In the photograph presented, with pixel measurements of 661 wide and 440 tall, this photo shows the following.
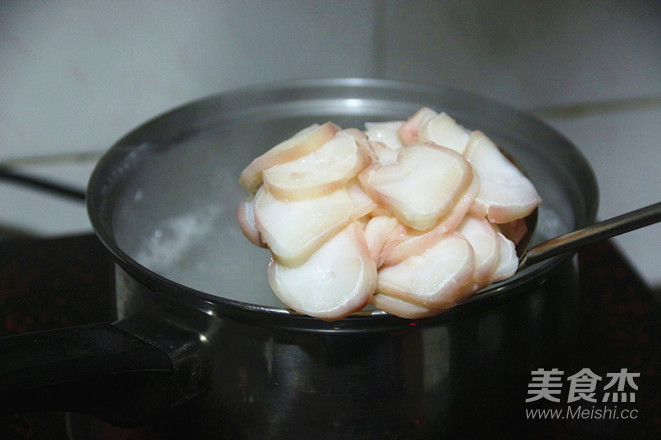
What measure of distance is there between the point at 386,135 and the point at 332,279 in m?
0.17

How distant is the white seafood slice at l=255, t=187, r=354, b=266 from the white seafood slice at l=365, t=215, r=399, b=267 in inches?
0.6

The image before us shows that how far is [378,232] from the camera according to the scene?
0.38m

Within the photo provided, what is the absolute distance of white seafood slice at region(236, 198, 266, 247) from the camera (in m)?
0.42

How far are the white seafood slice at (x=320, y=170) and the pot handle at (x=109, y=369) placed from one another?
0.33 ft

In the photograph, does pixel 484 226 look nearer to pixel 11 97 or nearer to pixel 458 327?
pixel 458 327

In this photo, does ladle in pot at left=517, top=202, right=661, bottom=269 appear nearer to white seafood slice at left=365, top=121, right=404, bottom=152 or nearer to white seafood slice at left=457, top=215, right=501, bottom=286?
white seafood slice at left=457, top=215, right=501, bottom=286

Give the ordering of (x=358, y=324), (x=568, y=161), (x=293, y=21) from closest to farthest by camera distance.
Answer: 1. (x=358, y=324)
2. (x=568, y=161)
3. (x=293, y=21)

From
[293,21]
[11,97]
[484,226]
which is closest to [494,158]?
[484,226]

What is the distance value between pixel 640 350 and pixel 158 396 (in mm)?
421

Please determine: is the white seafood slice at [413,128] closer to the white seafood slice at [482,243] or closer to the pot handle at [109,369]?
the white seafood slice at [482,243]

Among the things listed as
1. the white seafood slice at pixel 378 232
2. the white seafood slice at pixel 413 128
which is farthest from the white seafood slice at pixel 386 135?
the white seafood slice at pixel 378 232

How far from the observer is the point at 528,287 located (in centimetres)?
38

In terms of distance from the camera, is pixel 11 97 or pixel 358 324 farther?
pixel 11 97

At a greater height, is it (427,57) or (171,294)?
(427,57)
